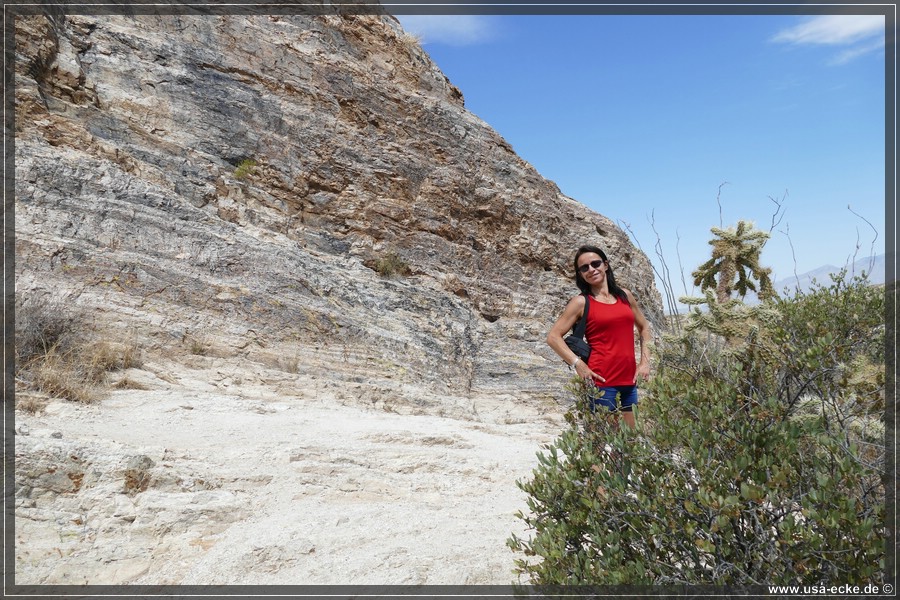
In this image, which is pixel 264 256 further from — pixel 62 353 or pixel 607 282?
pixel 607 282

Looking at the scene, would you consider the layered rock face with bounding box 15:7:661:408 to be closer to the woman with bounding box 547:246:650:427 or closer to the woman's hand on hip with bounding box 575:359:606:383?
the woman with bounding box 547:246:650:427

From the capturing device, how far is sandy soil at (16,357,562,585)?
10.7 feet

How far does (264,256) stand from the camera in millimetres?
9375

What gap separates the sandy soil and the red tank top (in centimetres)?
130

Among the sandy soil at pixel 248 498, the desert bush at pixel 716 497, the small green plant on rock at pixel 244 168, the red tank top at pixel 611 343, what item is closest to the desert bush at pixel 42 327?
the sandy soil at pixel 248 498

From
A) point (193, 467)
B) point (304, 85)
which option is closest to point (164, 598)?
point (193, 467)

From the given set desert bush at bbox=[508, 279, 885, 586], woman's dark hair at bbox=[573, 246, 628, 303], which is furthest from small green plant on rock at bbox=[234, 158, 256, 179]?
desert bush at bbox=[508, 279, 885, 586]

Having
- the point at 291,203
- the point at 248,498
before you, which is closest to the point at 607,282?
the point at 248,498

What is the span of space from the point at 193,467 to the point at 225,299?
184 inches

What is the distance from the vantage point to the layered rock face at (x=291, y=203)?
8203 mm

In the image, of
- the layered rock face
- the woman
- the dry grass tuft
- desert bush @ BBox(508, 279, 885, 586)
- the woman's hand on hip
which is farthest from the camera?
the layered rock face

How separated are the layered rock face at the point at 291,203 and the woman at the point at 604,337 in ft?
17.5

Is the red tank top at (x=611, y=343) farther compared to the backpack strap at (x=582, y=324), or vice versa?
the backpack strap at (x=582, y=324)

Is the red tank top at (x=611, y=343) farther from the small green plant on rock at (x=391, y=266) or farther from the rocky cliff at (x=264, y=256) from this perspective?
the small green plant on rock at (x=391, y=266)
